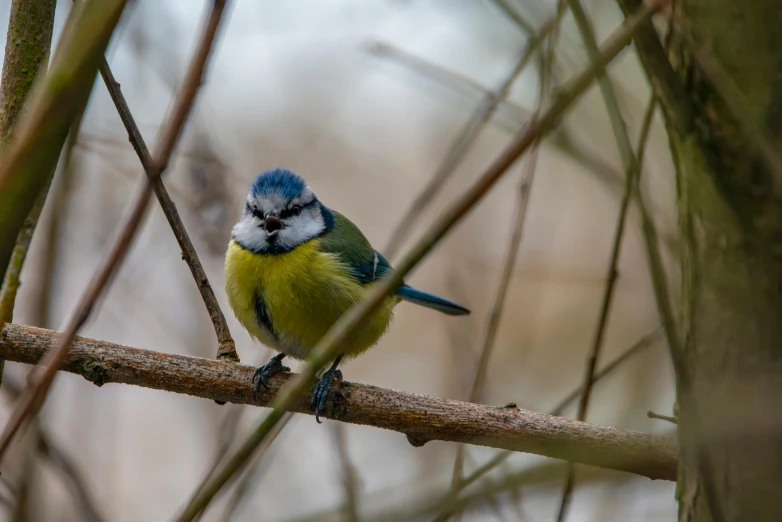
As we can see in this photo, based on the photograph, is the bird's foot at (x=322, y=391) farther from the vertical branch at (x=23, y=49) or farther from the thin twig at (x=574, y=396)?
the vertical branch at (x=23, y=49)

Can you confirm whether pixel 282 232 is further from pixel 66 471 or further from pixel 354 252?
pixel 66 471

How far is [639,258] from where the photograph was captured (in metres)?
5.27

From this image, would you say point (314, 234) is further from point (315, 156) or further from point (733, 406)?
point (315, 156)

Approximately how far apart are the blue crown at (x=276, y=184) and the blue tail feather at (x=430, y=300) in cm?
64

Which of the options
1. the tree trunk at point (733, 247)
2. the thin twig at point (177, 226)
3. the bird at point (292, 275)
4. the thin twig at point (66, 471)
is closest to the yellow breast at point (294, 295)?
the bird at point (292, 275)

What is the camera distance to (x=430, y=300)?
3.43 meters

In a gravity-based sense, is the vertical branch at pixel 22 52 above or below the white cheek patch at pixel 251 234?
below

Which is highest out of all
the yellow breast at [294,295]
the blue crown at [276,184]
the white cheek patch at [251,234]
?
the blue crown at [276,184]

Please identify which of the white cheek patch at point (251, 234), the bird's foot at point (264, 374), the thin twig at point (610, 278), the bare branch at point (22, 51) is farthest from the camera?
the white cheek patch at point (251, 234)

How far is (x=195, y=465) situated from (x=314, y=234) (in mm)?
3173

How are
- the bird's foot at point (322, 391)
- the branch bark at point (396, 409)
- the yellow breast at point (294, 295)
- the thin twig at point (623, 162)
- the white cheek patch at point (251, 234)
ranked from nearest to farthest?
the thin twig at point (623, 162) → the branch bark at point (396, 409) → the bird's foot at point (322, 391) → the yellow breast at point (294, 295) → the white cheek patch at point (251, 234)

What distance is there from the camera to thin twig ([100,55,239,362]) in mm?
1776

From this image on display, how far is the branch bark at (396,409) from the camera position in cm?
201

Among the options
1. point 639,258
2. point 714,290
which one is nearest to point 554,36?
point 714,290
